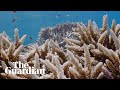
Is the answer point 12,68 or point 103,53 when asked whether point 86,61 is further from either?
point 12,68

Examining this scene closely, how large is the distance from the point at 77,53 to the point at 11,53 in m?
0.72

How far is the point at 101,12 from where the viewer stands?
8.67ft
